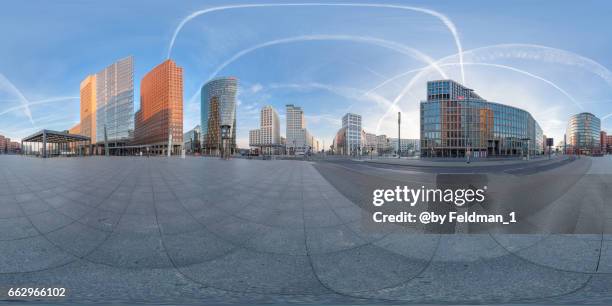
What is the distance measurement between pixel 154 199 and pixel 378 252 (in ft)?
19.1

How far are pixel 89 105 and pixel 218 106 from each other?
3549 inches

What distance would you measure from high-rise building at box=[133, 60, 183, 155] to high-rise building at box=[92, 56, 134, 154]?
7120 millimetres

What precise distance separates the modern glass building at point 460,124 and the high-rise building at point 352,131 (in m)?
24.1

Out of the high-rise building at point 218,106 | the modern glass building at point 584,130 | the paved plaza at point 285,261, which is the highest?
the high-rise building at point 218,106

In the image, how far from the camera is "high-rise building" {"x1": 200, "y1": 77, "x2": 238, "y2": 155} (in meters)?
65.9

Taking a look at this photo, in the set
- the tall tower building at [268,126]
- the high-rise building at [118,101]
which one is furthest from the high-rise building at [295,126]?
the high-rise building at [118,101]

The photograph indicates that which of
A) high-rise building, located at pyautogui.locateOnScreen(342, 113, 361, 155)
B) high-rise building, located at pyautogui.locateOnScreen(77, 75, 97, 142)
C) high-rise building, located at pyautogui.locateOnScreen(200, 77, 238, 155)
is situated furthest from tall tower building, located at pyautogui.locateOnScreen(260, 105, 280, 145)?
high-rise building, located at pyautogui.locateOnScreen(77, 75, 97, 142)

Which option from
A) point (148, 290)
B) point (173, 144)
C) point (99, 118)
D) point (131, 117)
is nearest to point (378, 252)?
point (148, 290)

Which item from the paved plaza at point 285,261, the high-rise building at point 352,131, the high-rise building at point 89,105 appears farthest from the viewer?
the high-rise building at point 89,105

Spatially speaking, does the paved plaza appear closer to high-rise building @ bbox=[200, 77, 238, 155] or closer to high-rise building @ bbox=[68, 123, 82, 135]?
high-rise building @ bbox=[200, 77, 238, 155]

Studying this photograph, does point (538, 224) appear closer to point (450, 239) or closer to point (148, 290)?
point (450, 239)

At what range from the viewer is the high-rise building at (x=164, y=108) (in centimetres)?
9475

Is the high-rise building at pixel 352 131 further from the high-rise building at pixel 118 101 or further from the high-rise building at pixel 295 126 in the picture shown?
the high-rise building at pixel 118 101

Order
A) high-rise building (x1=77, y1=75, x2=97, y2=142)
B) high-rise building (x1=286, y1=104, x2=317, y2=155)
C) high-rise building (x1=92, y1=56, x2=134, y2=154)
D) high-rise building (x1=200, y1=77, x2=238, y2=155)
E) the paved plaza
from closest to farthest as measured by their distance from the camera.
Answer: the paved plaza
high-rise building (x1=200, y1=77, x2=238, y2=155)
high-rise building (x1=286, y1=104, x2=317, y2=155)
high-rise building (x1=92, y1=56, x2=134, y2=154)
high-rise building (x1=77, y1=75, x2=97, y2=142)
